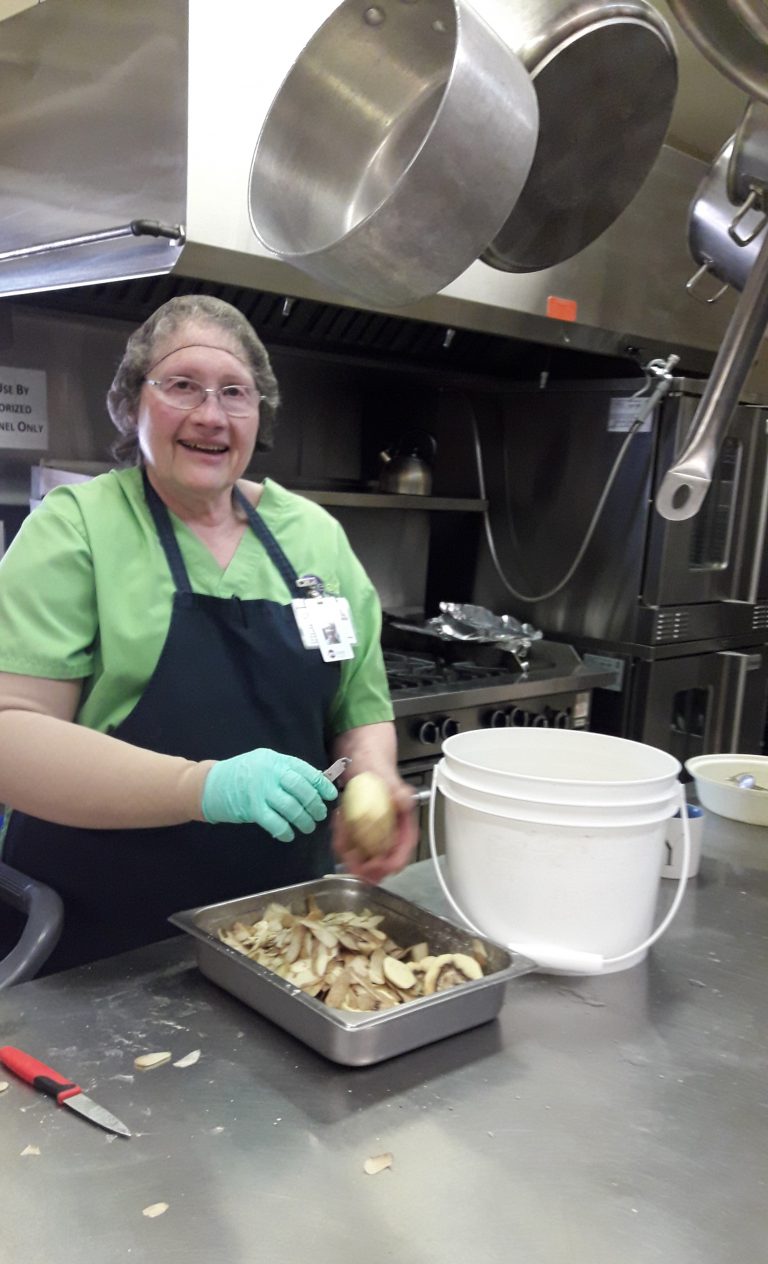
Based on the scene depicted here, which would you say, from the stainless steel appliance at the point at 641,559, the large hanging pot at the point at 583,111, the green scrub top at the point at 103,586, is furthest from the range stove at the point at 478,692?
the large hanging pot at the point at 583,111

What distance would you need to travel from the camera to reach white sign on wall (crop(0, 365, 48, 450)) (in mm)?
2229

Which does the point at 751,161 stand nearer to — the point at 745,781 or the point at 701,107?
the point at 745,781

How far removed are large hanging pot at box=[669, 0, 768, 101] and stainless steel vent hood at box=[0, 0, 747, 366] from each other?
0.83 metres

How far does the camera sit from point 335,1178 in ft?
2.36

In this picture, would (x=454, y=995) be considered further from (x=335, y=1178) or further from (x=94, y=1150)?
(x=94, y=1150)

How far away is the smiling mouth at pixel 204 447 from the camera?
1355 mm

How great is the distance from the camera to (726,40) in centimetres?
82

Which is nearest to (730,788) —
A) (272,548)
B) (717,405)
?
(272,548)

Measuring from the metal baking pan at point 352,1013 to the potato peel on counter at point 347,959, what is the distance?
1 cm

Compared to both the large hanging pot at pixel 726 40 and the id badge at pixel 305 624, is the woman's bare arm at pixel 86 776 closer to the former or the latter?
the id badge at pixel 305 624

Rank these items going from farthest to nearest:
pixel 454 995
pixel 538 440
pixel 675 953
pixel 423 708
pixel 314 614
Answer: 1. pixel 538 440
2. pixel 423 708
3. pixel 314 614
4. pixel 675 953
5. pixel 454 995

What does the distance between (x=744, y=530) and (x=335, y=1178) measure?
2639 mm

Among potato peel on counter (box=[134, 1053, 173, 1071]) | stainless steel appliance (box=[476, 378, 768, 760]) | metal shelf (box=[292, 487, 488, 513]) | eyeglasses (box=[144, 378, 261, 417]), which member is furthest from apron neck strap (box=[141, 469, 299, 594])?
stainless steel appliance (box=[476, 378, 768, 760])

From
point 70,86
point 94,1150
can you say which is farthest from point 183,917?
point 70,86
